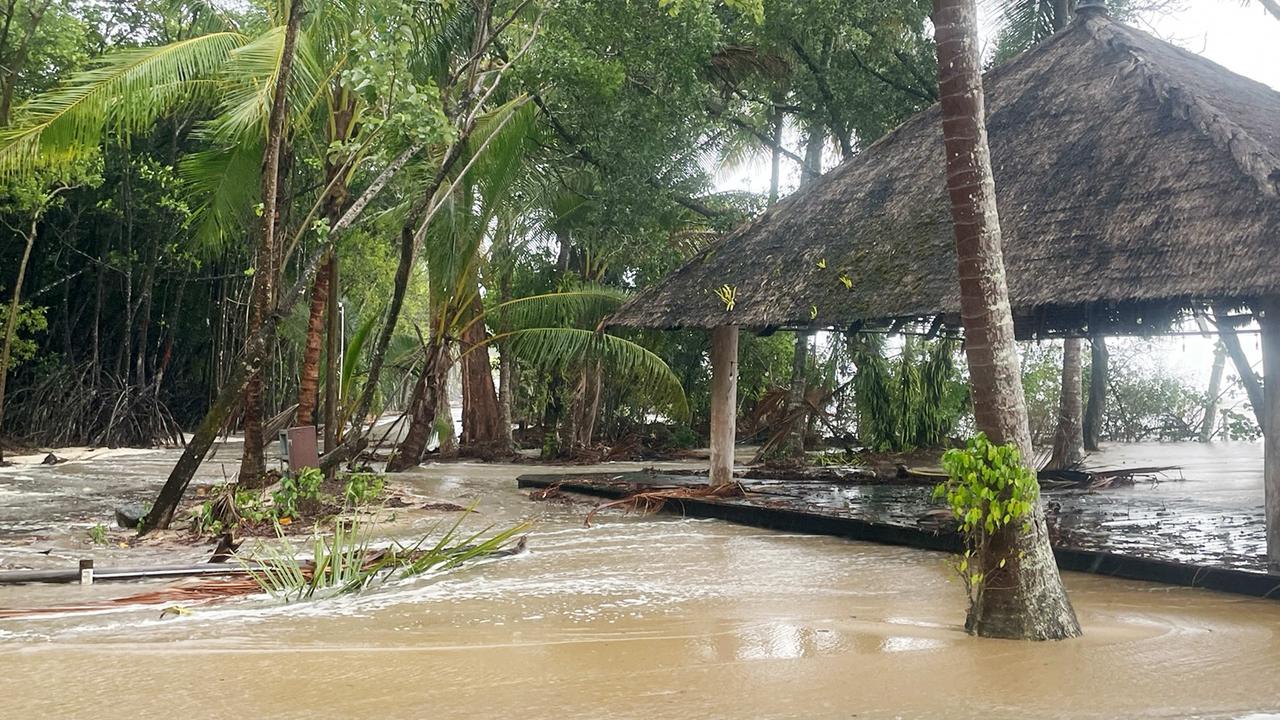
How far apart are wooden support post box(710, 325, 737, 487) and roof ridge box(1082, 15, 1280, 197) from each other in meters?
3.73

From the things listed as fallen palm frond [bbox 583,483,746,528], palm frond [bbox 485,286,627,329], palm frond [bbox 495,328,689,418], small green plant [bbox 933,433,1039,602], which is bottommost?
fallen palm frond [bbox 583,483,746,528]

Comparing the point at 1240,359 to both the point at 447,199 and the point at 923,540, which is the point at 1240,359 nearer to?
the point at 923,540

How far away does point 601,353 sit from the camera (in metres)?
13.6

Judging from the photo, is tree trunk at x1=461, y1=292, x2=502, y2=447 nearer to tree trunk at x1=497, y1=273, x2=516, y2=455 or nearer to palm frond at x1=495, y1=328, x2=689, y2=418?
tree trunk at x1=497, y1=273, x2=516, y2=455

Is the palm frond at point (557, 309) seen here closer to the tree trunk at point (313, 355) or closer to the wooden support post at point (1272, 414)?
the tree trunk at point (313, 355)

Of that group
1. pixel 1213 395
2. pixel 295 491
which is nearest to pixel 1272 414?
pixel 295 491

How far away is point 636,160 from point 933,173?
14.2ft

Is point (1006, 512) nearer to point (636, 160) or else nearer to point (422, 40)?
point (422, 40)

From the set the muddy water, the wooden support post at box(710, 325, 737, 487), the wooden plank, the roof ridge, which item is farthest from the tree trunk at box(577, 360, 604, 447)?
the wooden plank

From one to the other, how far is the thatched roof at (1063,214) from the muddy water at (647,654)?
1.80m

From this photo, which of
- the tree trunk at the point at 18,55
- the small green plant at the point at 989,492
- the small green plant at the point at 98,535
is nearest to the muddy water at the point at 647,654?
the small green plant at the point at 989,492

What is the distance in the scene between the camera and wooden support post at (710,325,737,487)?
32.6ft

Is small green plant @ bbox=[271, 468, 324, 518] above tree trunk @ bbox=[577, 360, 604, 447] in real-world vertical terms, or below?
below

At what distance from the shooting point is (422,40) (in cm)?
980
